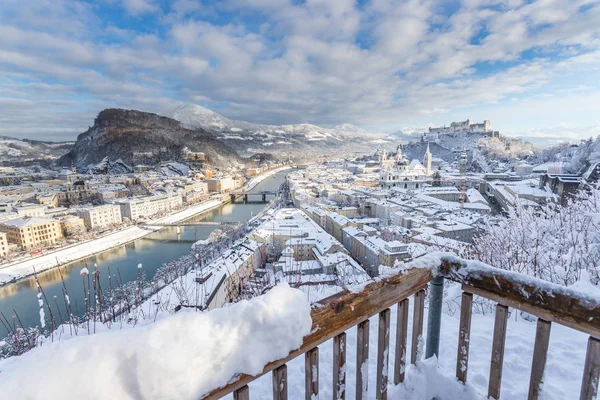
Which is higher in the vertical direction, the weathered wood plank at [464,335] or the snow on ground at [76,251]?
the weathered wood plank at [464,335]

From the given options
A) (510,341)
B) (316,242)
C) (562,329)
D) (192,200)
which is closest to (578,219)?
(562,329)

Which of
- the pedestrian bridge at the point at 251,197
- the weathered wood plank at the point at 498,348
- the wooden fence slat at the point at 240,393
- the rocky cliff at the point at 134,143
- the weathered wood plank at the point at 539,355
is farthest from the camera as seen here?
the rocky cliff at the point at 134,143

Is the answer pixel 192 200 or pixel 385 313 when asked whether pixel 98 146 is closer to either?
pixel 192 200

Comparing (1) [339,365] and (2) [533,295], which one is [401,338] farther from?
(2) [533,295]

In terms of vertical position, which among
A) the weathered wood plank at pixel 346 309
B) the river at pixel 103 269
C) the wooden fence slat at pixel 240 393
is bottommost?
the river at pixel 103 269

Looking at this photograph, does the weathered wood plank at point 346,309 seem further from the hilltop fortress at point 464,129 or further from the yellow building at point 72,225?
the hilltop fortress at point 464,129

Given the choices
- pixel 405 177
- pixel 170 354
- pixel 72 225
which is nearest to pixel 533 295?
pixel 170 354

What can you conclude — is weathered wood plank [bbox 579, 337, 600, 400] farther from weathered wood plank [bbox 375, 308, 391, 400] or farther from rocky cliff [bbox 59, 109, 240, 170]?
rocky cliff [bbox 59, 109, 240, 170]

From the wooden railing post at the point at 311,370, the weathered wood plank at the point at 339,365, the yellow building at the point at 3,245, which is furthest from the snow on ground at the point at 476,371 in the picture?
the yellow building at the point at 3,245
